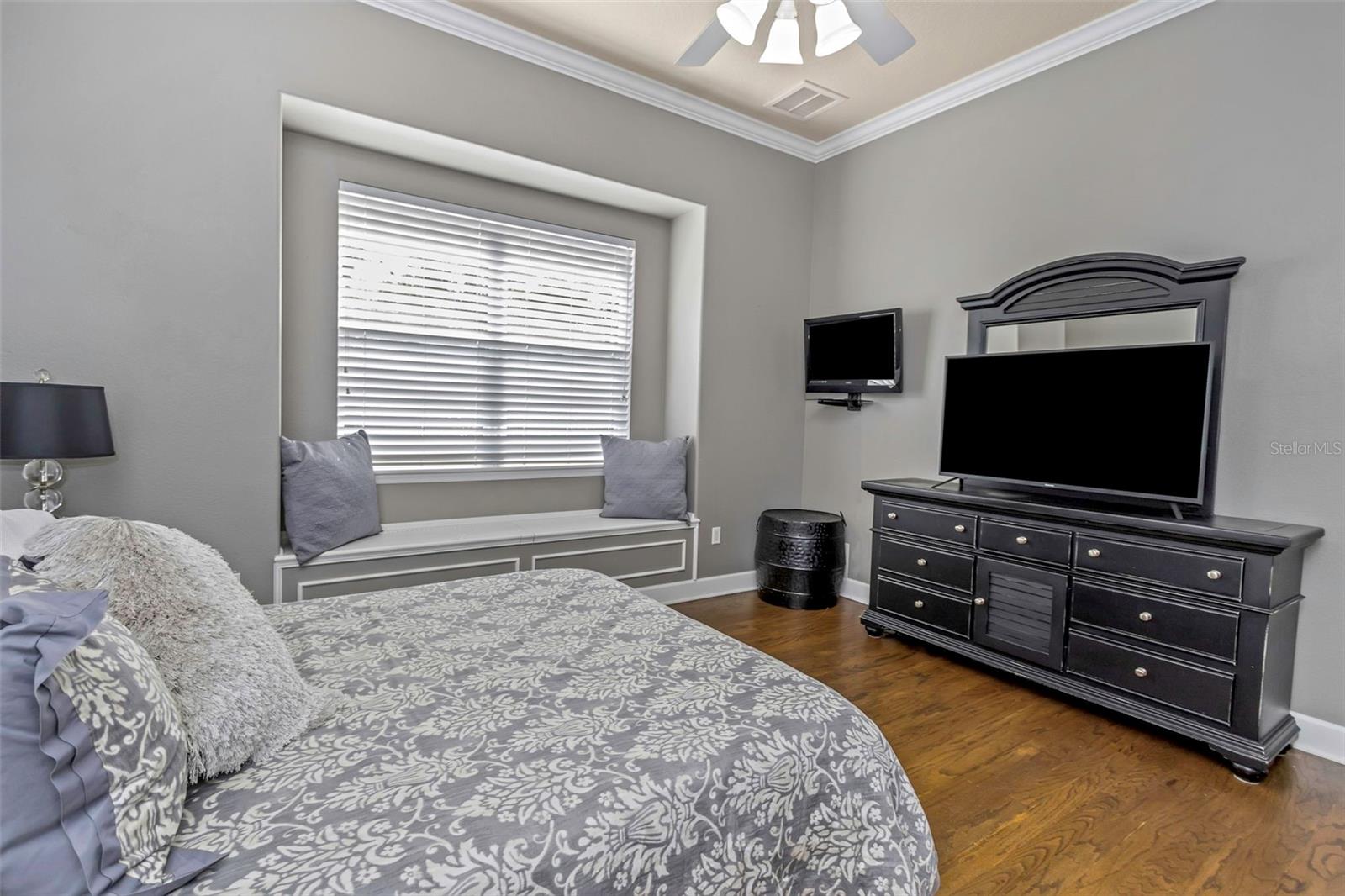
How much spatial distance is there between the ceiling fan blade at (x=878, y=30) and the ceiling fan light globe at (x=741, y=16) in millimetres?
327

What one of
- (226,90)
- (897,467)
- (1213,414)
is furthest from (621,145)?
→ (1213,414)

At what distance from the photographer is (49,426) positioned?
6.82 feet

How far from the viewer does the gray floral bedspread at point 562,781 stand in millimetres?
978

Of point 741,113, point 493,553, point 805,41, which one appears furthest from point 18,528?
point 741,113

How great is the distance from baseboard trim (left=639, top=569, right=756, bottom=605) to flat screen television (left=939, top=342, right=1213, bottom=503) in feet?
5.33

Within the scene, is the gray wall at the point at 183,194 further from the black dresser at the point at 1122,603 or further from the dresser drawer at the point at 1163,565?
the dresser drawer at the point at 1163,565

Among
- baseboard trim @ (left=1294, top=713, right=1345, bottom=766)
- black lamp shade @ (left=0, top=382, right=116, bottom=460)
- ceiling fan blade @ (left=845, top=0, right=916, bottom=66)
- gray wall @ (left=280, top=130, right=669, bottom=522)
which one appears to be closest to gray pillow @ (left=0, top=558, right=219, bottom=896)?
black lamp shade @ (left=0, top=382, right=116, bottom=460)

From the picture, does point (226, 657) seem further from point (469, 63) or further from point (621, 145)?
point (621, 145)

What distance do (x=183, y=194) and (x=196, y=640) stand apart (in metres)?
2.30

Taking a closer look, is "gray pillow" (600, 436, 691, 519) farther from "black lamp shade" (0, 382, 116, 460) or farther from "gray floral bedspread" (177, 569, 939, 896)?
"black lamp shade" (0, 382, 116, 460)

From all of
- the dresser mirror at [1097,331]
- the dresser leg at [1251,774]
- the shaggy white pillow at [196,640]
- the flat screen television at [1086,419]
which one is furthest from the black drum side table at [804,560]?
the shaggy white pillow at [196,640]

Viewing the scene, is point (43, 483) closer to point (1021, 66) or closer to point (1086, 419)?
point (1086, 419)

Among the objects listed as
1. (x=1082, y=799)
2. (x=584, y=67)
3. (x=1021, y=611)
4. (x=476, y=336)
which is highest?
(x=584, y=67)

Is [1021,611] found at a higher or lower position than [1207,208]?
lower
